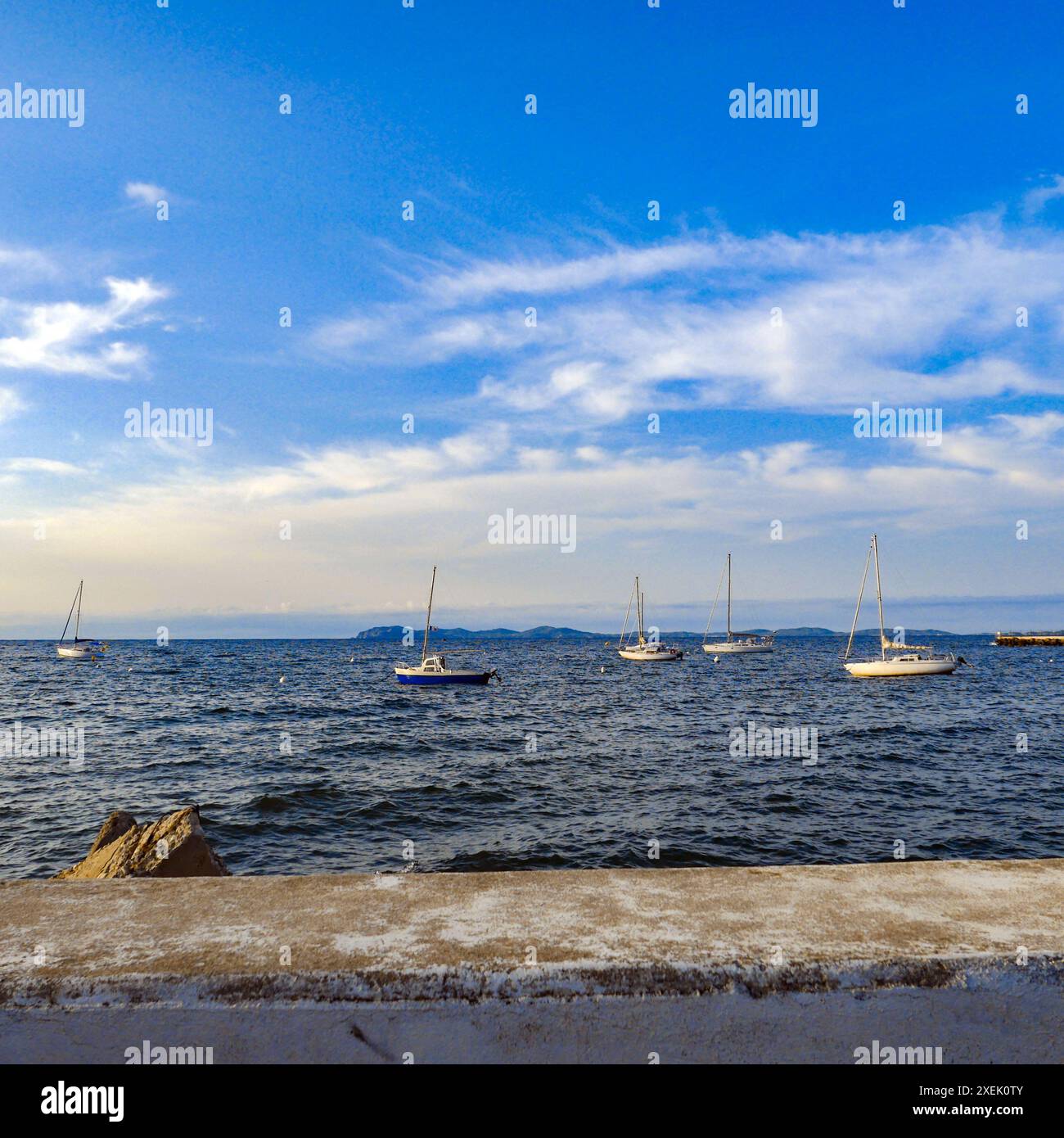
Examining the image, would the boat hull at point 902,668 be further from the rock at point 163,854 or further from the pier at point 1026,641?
the pier at point 1026,641

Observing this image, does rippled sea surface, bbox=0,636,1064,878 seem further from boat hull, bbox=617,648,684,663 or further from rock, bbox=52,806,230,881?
boat hull, bbox=617,648,684,663

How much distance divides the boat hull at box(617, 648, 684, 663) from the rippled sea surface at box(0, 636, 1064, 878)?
151 ft

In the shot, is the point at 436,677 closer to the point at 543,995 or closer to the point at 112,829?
the point at 112,829

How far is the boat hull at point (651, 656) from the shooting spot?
8694 cm

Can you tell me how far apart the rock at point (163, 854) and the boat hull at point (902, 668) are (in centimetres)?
5547

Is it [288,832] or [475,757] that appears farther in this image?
[475,757]

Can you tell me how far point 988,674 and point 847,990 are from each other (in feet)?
253

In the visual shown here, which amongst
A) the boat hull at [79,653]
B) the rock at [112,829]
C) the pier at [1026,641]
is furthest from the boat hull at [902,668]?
the pier at [1026,641]

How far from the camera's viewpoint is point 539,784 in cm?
1819

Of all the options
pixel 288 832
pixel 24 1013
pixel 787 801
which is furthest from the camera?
pixel 787 801

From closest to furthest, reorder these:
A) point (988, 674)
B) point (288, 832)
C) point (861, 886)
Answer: point (861, 886) < point (288, 832) < point (988, 674)

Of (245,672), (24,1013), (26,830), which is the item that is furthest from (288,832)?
(245,672)

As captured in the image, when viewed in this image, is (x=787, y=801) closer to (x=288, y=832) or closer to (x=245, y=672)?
(x=288, y=832)
